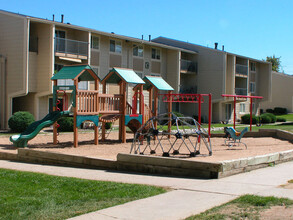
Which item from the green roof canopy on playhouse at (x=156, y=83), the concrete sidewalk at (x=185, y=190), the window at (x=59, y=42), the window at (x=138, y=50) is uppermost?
the window at (x=138, y=50)

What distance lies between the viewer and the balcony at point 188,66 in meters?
41.6

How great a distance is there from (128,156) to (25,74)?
18324 millimetres

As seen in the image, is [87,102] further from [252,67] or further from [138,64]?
[252,67]

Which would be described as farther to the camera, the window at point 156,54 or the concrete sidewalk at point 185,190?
the window at point 156,54

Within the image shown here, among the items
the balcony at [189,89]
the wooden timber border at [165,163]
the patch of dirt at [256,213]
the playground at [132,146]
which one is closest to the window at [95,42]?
the playground at [132,146]

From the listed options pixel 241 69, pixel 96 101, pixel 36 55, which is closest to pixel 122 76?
pixel 96 101

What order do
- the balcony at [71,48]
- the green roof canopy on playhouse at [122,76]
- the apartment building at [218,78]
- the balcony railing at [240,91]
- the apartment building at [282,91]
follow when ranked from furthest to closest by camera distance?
A: the apartment building at [282,91] → the balcony railing at [240,91] → the apartment building at [218,78] → the balcony at [71,48] → the green roof canopy on playhouse at [122,76]

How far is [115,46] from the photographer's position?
3503cm

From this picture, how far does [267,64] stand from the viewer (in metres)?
52.1

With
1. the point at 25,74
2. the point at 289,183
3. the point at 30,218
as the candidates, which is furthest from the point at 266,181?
the point at 25,74

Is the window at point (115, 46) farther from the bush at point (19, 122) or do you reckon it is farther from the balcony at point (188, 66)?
the bush at point (19, 122)

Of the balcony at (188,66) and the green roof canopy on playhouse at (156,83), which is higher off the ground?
the balcony at (188,66)

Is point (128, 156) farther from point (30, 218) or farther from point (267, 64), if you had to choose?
point (267, 64)

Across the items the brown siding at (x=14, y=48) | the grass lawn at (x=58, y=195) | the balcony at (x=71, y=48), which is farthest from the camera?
the balcony at (x=71, y=48)
